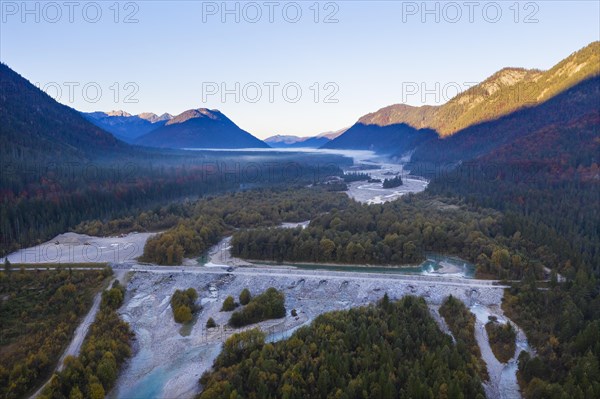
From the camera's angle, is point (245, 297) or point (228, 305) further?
point (245, 297)

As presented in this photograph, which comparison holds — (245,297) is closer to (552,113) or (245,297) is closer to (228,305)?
(228,305)

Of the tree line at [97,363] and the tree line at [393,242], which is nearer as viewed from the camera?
the tree line at [97,363]

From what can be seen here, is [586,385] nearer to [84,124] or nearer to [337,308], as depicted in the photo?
[337,308]

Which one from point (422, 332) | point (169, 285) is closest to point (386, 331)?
point (422, 332)

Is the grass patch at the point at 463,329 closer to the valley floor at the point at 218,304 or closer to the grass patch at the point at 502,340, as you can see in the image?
the valley floor at the point at 218,304

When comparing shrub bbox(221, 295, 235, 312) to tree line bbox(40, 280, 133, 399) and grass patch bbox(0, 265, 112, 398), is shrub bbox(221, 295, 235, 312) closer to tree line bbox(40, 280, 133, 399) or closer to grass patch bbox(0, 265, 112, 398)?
tree line bbox(40, 280, 133, 399)

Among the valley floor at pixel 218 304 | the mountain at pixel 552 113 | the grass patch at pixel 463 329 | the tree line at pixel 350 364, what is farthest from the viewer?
the mountain at pixel 552 113

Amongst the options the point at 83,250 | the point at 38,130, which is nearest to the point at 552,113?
the point at 83,250

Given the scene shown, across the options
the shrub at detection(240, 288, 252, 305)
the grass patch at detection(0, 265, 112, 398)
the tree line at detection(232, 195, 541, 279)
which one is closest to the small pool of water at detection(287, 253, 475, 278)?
the tree line at detection(232, 195, 541, 279)

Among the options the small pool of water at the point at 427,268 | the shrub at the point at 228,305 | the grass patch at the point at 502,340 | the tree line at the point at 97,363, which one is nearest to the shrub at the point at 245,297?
the shrub at the point at 228,305

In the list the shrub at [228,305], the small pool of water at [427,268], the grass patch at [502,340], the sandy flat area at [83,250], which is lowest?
the grass patch at [502,340]
